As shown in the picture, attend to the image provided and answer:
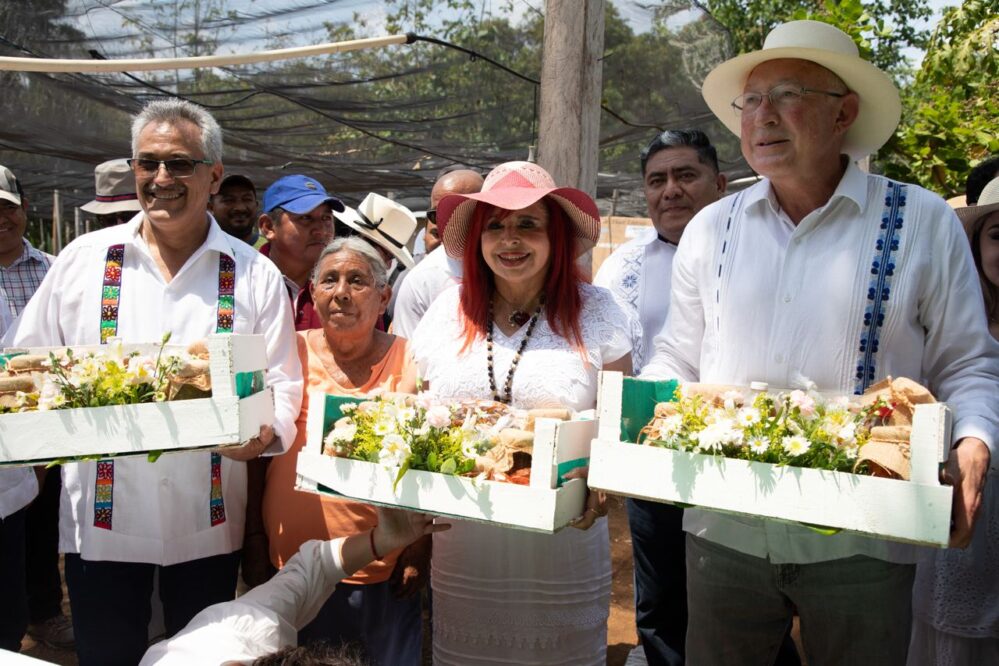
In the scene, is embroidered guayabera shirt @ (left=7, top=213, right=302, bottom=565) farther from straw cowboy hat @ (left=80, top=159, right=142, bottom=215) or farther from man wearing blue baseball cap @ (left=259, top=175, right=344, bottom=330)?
straw cowboy hat @ (left=80, top=159, right=142, bottom=215)

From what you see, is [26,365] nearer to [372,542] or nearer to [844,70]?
[372,542]

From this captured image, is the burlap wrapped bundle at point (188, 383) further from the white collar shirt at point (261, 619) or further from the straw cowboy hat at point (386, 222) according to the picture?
the straw cowboy hat at point (386, 222)

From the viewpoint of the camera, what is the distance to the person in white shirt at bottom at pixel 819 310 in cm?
238

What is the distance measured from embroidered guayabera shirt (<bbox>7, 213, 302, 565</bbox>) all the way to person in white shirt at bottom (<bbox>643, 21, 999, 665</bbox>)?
1480 millimetres

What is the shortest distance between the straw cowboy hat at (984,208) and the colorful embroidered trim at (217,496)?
3.00m

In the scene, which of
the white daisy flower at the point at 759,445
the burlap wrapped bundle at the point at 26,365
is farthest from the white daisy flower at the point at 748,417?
the burlap wrapped bundle at the point at 26,365

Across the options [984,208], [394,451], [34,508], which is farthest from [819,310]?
[34,508]

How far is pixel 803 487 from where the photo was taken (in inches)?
78.2

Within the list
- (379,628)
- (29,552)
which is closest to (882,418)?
(379,628)

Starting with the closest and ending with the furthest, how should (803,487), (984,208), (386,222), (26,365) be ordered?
(803,487) → (26,365) → (984,208) → (386,222)

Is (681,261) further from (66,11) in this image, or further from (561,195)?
(66,11)

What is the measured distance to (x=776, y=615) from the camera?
2.55 m

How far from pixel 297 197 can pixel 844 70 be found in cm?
300

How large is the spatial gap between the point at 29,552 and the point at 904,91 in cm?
2395
